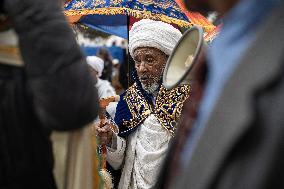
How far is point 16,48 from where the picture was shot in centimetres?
168

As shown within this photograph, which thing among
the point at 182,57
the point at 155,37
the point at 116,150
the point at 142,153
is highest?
the point at 182,57

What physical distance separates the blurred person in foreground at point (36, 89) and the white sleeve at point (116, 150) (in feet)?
6.68

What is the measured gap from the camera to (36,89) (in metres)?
1.51

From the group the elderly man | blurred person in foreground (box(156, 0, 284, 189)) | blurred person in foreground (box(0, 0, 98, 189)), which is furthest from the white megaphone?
the elderly man

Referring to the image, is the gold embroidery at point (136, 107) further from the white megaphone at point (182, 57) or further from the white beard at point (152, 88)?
the white megaphone at point (182, 57)

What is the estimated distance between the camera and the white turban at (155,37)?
3.73 m

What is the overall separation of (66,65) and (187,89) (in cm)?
223

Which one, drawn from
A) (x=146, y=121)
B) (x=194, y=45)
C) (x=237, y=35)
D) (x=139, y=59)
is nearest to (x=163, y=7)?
(x=139, y=59)

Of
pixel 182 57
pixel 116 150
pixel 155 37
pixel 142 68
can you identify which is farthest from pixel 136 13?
pixel 182 57

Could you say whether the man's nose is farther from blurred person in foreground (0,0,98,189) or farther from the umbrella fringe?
blurred person in foreground (0,0,98,189)

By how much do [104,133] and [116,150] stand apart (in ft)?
0.50

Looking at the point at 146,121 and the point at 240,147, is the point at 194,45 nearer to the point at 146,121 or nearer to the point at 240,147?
the point at 240,147

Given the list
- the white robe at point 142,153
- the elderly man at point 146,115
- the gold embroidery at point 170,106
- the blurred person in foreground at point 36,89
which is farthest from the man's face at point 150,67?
the blurred person in foreground at point 36,89

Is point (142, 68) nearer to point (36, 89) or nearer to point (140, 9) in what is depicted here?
point (140, 9)
